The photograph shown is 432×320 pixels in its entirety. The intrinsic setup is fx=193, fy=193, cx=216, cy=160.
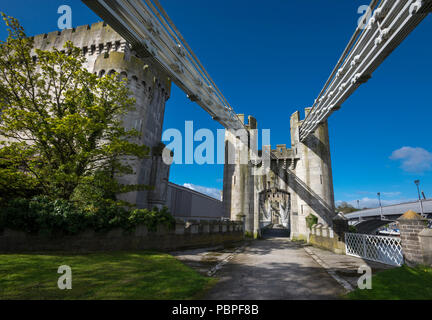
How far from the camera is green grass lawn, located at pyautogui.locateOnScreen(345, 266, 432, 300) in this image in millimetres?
4469

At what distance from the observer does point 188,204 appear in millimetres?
29062

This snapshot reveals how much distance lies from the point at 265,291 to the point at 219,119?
15.7 m

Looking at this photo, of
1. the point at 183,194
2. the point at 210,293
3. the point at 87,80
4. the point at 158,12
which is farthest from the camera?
the point at 183,194

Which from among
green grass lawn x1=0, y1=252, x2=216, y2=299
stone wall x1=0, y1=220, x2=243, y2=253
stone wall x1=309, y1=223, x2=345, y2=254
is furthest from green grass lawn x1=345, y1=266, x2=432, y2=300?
stone wall x1=0, y1=220, x2=243, y2=253

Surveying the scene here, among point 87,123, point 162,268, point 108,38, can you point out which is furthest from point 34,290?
point 108,38

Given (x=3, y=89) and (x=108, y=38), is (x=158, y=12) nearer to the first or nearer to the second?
(x=3, y=89)

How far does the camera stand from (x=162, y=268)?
22.2 feet

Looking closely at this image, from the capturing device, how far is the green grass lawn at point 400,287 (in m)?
4.47

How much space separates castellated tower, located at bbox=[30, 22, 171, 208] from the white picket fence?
15420mm

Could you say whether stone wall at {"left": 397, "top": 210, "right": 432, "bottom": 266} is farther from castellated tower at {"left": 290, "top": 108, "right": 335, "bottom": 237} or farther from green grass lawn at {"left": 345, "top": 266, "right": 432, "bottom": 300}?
castellated tower at {"left": 290, "top": 108, "right": 335, "bottom": 237}

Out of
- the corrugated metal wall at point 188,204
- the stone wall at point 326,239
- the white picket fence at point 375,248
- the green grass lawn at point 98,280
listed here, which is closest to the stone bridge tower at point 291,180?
the stone wall at point 326,239

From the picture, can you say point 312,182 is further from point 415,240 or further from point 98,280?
point 98,280

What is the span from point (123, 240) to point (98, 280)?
5036 millimetres

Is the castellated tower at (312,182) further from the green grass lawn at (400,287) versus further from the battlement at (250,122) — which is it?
the green grass lawn at (400,287)
